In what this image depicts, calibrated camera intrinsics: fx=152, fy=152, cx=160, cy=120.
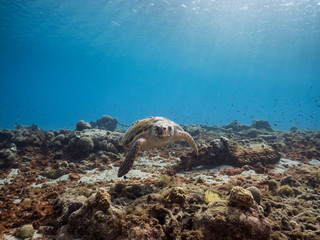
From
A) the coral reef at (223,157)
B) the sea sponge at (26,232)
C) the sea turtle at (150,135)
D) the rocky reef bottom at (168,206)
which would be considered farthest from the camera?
the coral reef at (223,157)

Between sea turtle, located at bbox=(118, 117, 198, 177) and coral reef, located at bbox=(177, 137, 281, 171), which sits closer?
sea turtle, located at bbox=(118, 117, 198, 177)

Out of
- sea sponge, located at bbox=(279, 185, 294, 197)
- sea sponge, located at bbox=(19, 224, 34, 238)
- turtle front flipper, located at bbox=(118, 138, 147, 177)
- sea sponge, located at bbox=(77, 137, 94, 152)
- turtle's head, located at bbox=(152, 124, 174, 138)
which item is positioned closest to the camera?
sea sponge, located at bbox=(19, 224, 34, 238)

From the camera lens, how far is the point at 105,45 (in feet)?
191

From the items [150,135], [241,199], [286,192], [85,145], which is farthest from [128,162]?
[85,145]

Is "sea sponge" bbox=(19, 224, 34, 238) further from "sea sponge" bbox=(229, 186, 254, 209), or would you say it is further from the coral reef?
the coral reef

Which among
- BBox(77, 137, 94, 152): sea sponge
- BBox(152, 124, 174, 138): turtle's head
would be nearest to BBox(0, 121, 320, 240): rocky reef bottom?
BBox(152, 124, 174, 138): turtle's head

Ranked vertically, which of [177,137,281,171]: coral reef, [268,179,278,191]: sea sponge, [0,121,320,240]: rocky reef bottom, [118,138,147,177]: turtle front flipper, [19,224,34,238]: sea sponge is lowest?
[19,224,34,238]: sea sponge

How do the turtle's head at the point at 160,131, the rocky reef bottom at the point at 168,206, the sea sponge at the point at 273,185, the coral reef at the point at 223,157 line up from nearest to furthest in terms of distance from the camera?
1. the rocky reef bottom at the point at 168,206
2. the sea sponge at the point at 273,185
3. the turtle's head at the point at 160,131
4. the coral reef at the point at 223,157

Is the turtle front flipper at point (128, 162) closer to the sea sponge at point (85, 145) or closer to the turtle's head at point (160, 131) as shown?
the turtle's head at point (160, 131)

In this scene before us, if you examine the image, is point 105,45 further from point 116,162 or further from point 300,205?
point 300,205

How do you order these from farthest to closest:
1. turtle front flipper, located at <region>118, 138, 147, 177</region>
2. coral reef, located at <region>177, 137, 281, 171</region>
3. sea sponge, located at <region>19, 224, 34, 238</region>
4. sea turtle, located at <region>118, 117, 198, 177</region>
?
coral reef, located at <region>177, 137, 281, 171</region> < sea turtle, located at <region>118, 117, 198, 177</region> < turtle front flipper, located at <region>118, 138, 147, 177</region> < sea sponge, located at <region>19, 224, 34, 238</region>

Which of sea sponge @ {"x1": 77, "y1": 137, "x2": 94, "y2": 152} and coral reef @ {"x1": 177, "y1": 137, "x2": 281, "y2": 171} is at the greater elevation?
sea sponge @ {"x1": 77, "y1": 137, "x2": 94, "y2": 152}

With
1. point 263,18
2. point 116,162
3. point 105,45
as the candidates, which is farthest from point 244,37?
point 116,162

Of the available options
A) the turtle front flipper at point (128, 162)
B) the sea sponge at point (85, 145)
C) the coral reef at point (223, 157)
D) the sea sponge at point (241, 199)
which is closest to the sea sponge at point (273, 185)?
the coral reef at point (223, 157)
